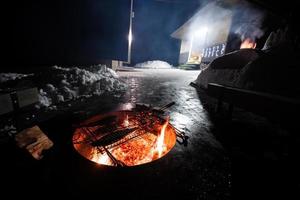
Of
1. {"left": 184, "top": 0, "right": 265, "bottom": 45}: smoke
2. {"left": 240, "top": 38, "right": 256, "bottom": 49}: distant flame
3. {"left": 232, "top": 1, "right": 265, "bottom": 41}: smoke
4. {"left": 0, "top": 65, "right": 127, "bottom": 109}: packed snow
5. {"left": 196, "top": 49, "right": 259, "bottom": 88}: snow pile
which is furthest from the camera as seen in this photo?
{"left": 240, "top": 38, "right": 256, "bottom": 49}: distant flame

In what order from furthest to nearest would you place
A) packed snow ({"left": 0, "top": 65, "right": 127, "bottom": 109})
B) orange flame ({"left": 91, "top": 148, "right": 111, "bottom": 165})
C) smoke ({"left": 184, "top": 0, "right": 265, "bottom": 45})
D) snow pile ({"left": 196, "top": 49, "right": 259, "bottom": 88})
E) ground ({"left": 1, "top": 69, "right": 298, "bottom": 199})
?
smoke ({"left": 184, "top": 0, "right": 265, "bottom": 45})
snow pile ({"left": 196, "top": 49, "right": 259, "bottom": 88})
packed snow ({"left": 0, "top": 65, "right": 127, "bottom": 109})
orange flame ({"left": 91, "top": 148, "right": 111, "bottom": 165})
ground ({"left": 1, "top": 69, "right": 298, "bottom": 199})

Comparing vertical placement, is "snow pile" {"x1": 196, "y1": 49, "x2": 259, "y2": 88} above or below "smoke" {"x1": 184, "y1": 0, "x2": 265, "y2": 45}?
below

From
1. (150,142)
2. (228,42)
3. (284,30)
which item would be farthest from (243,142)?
(228,42)

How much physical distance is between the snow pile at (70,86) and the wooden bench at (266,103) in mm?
3954

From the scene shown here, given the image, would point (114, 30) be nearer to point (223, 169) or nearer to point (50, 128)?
point (50, 128)

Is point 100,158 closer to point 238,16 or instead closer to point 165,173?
point 165,173

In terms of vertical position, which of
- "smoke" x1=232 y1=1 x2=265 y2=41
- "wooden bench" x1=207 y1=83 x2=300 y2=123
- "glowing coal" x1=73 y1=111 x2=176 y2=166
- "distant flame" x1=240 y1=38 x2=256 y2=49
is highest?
"smoke" x1=232 y1=1 x2=265 y2=41

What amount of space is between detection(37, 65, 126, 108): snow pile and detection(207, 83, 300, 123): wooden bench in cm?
395

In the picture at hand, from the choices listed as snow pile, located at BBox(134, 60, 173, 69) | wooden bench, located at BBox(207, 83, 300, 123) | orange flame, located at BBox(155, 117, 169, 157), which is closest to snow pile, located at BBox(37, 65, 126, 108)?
orange flame, located at BBox(155, 117, 169, 157)

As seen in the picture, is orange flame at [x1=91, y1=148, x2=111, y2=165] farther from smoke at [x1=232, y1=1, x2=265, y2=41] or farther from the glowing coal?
smoke at [x1=232, y1=1, x2=265, y2=41]

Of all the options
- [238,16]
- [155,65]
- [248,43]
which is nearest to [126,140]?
[248,43]

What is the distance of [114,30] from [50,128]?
8439 millimetres

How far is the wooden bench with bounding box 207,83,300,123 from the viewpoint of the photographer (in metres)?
2.49

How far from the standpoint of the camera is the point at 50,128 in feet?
9.10
